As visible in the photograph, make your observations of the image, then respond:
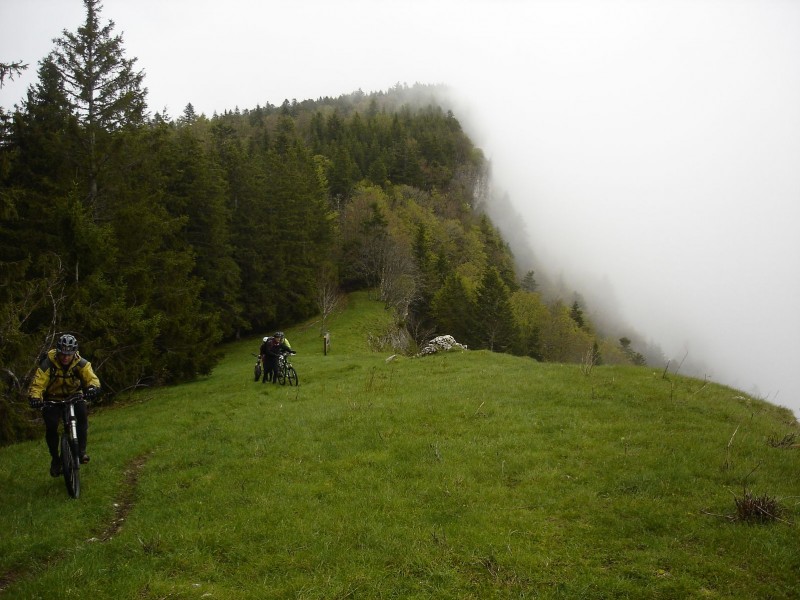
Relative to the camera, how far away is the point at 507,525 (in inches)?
307

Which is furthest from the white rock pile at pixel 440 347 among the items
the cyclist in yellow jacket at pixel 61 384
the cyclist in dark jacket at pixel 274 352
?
the cyclist in yellow jacket at pixel 61 384

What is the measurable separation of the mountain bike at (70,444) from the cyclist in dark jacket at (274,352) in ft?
43.5

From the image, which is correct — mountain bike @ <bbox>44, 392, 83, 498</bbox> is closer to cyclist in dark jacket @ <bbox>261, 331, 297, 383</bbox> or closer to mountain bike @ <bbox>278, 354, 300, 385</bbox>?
cyclist in dark jacket @ <bbox>261, 331, 297, 383</bbox>

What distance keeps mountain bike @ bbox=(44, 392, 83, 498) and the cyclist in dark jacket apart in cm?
1327

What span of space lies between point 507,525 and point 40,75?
101 feet

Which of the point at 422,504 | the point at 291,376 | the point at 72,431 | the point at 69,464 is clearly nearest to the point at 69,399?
the point at 72,431

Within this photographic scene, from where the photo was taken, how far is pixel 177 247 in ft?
121

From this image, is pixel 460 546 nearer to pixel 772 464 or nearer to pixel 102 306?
pixel 772 464

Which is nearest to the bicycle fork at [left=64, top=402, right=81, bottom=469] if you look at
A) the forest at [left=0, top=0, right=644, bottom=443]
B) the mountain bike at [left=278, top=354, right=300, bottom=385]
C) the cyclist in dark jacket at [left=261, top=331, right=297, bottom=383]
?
the forest at [left=0, top=0, right=644, bottom=443]

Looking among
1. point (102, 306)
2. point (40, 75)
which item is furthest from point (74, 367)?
point (40, 75)

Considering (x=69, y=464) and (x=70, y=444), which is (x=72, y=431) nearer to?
(x=70, y=444)

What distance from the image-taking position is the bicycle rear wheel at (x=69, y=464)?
9438mm

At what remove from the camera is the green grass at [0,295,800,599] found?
21.2ft

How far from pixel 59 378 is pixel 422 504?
7605 millimetres
